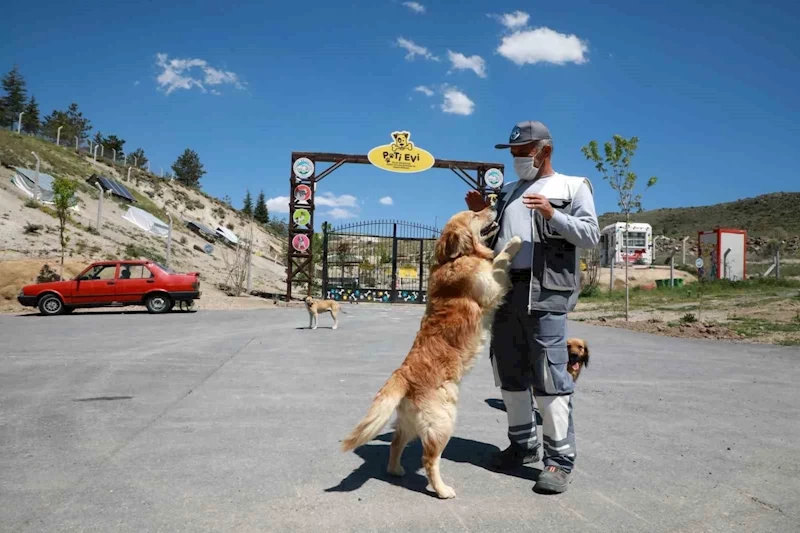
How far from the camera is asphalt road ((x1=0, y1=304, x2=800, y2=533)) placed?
9.15 feet

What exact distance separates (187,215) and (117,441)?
5210 cm

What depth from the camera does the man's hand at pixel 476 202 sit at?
3887 mm

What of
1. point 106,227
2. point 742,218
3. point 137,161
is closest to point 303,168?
point 106,227

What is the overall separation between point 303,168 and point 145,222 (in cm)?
2071

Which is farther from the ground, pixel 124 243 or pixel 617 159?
pixel 617 159

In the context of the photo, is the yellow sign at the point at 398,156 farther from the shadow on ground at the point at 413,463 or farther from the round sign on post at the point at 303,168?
the shadow on ground at the point at 413,463

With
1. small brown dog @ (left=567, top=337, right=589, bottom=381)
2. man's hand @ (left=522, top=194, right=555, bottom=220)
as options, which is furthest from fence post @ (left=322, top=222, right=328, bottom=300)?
man's hand @ (left=522, top=194, right=555, bottom=220)

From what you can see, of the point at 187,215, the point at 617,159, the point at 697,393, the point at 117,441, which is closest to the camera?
the point at 117,441

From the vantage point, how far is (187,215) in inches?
2052

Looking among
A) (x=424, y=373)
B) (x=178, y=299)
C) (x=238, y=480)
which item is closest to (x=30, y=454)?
(x=238, y=480)

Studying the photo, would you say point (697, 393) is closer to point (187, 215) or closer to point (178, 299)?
point (178, 299)

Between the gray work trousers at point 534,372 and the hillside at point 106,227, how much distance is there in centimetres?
1935

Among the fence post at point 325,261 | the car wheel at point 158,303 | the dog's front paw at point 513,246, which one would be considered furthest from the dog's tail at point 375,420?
the fence post at point 325,261

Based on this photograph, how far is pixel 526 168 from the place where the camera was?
11.8 ft
